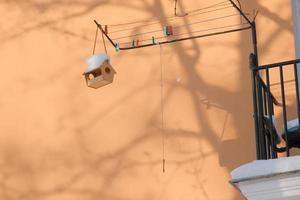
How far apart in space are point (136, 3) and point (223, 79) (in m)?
1.07

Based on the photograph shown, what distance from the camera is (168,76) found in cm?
588

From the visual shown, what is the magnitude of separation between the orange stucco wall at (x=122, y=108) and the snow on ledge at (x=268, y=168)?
4.34 ft

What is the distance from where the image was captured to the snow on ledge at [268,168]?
13.1 ft

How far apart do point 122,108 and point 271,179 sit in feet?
6.97

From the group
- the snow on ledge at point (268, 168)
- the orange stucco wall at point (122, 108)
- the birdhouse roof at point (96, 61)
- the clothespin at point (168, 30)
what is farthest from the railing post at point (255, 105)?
the clothespin at point (168, 30)

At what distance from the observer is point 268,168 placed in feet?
13.3

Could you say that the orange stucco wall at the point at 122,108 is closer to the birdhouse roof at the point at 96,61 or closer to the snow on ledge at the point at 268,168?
the birdhouse roof at the point at 96,61

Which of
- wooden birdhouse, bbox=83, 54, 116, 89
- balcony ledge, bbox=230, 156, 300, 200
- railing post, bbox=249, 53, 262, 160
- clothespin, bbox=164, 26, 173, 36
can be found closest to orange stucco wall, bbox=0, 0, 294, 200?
clothespin, bbox=164, 26, 173, 36

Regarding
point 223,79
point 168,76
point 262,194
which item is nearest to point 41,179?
point 168,76

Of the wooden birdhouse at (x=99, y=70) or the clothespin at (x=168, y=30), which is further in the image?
the clothespin at (x=168, y=30)

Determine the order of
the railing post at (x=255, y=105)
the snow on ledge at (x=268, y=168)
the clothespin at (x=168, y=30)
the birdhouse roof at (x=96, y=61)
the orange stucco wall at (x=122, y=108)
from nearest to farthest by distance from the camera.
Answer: the snow on ledge at (x=268, y=168) → the railing post at (x=255, y=105) → the birdhouse roof at (x=96, y=61) → the orange stucco wall at (x=122, y=108) → the clothespin at (x=168, y=30)

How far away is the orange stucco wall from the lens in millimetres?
5617

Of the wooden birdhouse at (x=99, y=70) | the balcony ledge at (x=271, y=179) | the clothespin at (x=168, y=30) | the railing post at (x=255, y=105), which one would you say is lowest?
the balcony ledge at (x=271, y=179)

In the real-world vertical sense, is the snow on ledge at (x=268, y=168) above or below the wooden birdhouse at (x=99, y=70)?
below
